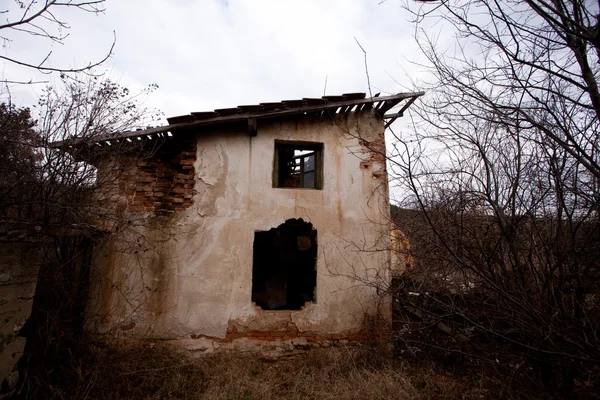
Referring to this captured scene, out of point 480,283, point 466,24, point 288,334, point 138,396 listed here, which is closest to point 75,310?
point 138,396

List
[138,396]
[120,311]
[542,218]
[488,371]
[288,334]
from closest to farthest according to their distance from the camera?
1. [542,218]
2. [138,396]
3. [488,371]
4. [120,311]
5. [288,334]

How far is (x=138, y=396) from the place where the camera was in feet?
12.8

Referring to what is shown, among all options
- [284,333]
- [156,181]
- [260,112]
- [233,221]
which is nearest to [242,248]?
[233,221]

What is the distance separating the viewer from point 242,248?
5.30 metres

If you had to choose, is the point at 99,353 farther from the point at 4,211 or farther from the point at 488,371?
the point at 488,371

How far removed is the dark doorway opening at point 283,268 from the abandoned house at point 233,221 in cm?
266

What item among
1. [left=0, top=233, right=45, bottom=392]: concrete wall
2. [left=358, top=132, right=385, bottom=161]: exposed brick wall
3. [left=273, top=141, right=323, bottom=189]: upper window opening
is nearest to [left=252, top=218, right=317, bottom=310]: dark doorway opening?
[left=273, top=141, right=323, bottom=189]: upper window opening

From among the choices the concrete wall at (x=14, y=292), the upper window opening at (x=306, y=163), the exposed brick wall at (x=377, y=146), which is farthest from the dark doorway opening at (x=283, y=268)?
the concrete wall at (x=14, y=292)

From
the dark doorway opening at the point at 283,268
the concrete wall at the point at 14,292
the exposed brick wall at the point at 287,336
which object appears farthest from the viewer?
the dark doorway opening at the point at 283,268

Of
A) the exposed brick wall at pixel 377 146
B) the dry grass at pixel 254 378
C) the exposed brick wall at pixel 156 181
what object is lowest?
the dry grass at pixel 254 378

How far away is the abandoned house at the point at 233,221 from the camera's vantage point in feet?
16.3

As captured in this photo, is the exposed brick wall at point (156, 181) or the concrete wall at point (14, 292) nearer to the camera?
the concrete wall at point (14, 292)

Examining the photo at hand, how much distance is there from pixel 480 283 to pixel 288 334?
3.10m

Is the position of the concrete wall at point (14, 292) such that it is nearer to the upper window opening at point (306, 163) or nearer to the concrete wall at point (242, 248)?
the concrete wall at point (242, 248)
